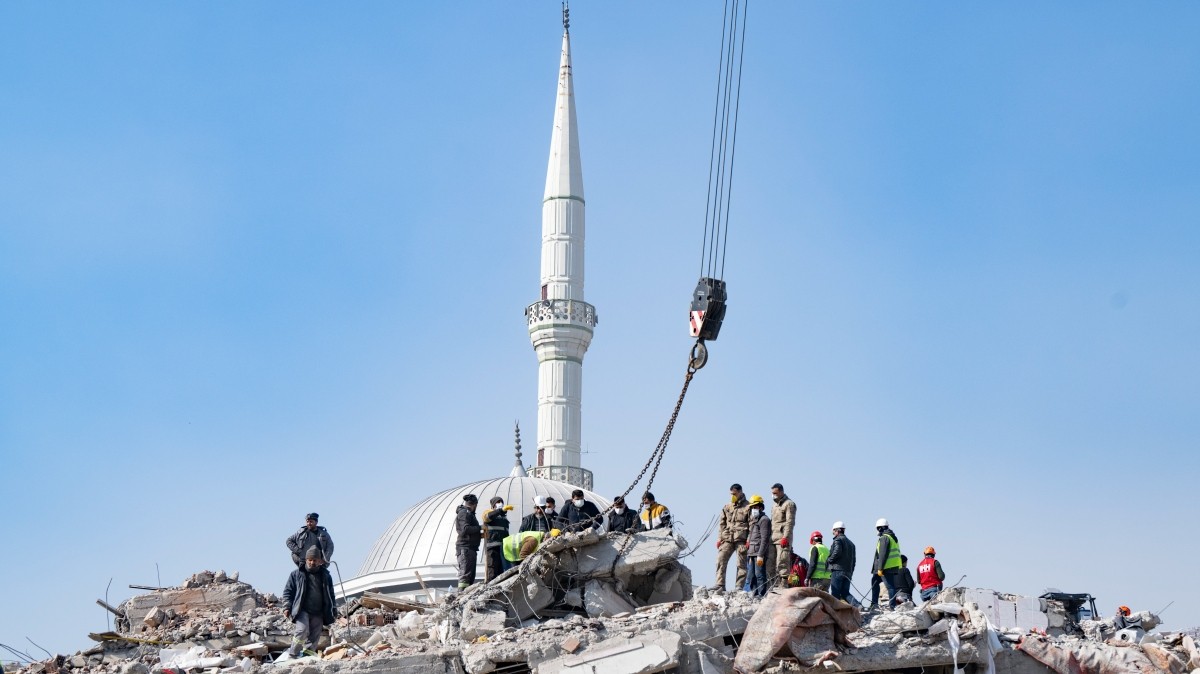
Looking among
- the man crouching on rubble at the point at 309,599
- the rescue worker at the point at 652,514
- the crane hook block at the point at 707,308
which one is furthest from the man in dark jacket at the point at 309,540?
the crane hook block at the point at 707,308

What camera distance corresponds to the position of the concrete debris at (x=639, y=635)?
14.7m

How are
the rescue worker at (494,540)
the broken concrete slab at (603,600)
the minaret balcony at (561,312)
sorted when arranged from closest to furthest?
the broken concrete slab at (603,600), the rescue worker at (494,540), the minaret balcony at (561,312)

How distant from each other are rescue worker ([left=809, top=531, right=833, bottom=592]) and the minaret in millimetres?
27383

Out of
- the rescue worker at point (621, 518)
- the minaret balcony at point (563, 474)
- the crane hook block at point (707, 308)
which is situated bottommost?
the rescue worker at point (621, 518)

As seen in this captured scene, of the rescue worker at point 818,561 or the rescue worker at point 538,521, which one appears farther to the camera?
the rescue worker at point 538,521

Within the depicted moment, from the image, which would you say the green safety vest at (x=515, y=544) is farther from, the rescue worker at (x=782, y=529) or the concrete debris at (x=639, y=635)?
the rescue worker at (x=782, y=529)

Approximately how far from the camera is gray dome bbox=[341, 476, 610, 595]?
35281 millimetres

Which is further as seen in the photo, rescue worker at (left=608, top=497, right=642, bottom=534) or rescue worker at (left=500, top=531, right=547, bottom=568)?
rescue worker at (left=608, top=497, right=642, bottom=534)

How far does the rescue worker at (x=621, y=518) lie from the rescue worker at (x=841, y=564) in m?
2.12

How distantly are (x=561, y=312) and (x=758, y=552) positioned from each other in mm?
29596

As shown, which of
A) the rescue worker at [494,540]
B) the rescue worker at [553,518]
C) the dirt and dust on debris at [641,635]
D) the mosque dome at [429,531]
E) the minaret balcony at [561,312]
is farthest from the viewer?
the minaret balcony at [561,312]

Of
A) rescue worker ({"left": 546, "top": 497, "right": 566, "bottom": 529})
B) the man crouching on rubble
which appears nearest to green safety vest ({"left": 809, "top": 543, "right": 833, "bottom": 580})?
rescue worker ({"left": 546, "top": 497, "right": 566, "bottom": 529})

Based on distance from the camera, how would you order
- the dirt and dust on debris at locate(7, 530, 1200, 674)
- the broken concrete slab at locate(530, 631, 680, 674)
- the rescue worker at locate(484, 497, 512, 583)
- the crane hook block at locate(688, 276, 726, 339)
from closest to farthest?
the broken concrete slab at locate(530, 631, 680, 674)
the dirt and dust on debris at locate(7, 530, 1200, 674)
the rescue worker at locate(484, 497, 512, 583)
the crane hook block at locate(688, 276, 726, 339)

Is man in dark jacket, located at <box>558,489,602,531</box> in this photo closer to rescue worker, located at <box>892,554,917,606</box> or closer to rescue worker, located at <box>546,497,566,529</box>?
rescue worker, located at <box>546,497,566,529</box>
